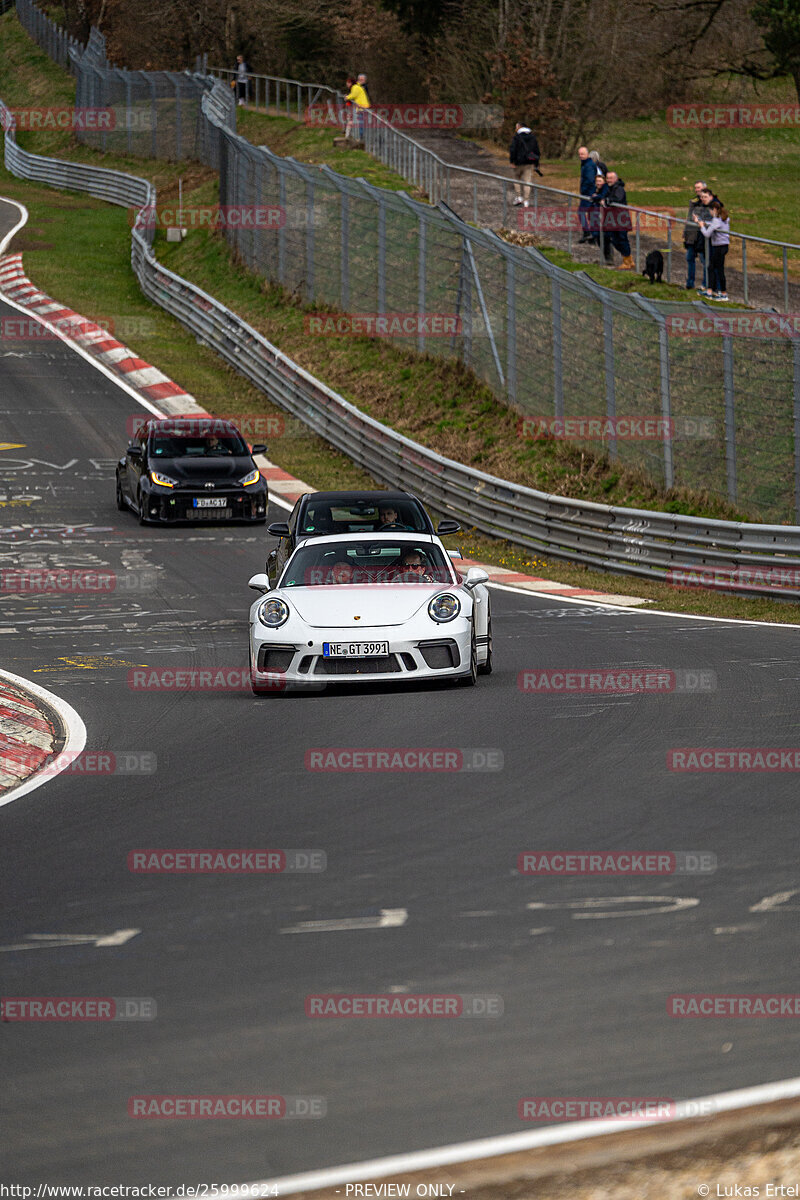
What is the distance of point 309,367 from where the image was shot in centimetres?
3447

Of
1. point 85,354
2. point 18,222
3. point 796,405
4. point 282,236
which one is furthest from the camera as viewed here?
point 18,222

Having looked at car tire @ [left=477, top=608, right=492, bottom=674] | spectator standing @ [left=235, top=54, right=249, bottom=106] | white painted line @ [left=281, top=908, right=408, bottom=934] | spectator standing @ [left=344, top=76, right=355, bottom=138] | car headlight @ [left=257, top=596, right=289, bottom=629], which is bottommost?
car tire @ [left=477, top=608, right=492, bottom=674]

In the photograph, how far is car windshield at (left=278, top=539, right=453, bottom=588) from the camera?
520 inches

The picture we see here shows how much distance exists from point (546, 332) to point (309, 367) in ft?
34.1

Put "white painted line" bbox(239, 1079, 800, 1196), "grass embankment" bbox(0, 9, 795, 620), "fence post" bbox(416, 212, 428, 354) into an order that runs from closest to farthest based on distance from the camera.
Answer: "white painted line" bbox(239, 1079, 800, 1196) < "grass embankment" bbox(0, 9, 795, 620) < "fence post" bbox(416, 212, 428, 354)

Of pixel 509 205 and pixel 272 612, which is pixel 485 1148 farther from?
pixel 509 205

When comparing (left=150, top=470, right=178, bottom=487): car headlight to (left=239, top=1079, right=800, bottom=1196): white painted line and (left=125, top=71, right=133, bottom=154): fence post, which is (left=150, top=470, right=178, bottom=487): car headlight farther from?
(left=125, top=71, right=133, bottom=154): fence post

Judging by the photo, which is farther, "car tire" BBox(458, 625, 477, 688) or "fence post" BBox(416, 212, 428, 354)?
"fence post" BBox(416, 212, 428, 354)

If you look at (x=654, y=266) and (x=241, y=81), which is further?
(x=241, y=81)

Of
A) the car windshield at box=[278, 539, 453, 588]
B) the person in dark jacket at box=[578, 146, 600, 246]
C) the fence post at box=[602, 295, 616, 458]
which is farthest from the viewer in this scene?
the person in dark jacket at box=[578, 146, 600, 246]

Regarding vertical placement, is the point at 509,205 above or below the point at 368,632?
above

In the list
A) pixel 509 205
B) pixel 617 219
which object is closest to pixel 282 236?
pixel 509 205

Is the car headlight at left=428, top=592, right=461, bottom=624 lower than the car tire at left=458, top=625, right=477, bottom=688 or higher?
higher

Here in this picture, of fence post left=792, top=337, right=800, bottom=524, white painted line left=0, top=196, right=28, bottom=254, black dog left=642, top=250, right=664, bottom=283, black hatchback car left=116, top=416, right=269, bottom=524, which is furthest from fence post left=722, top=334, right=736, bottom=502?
white painted line left=0, top=196, right=28, bottom=254
